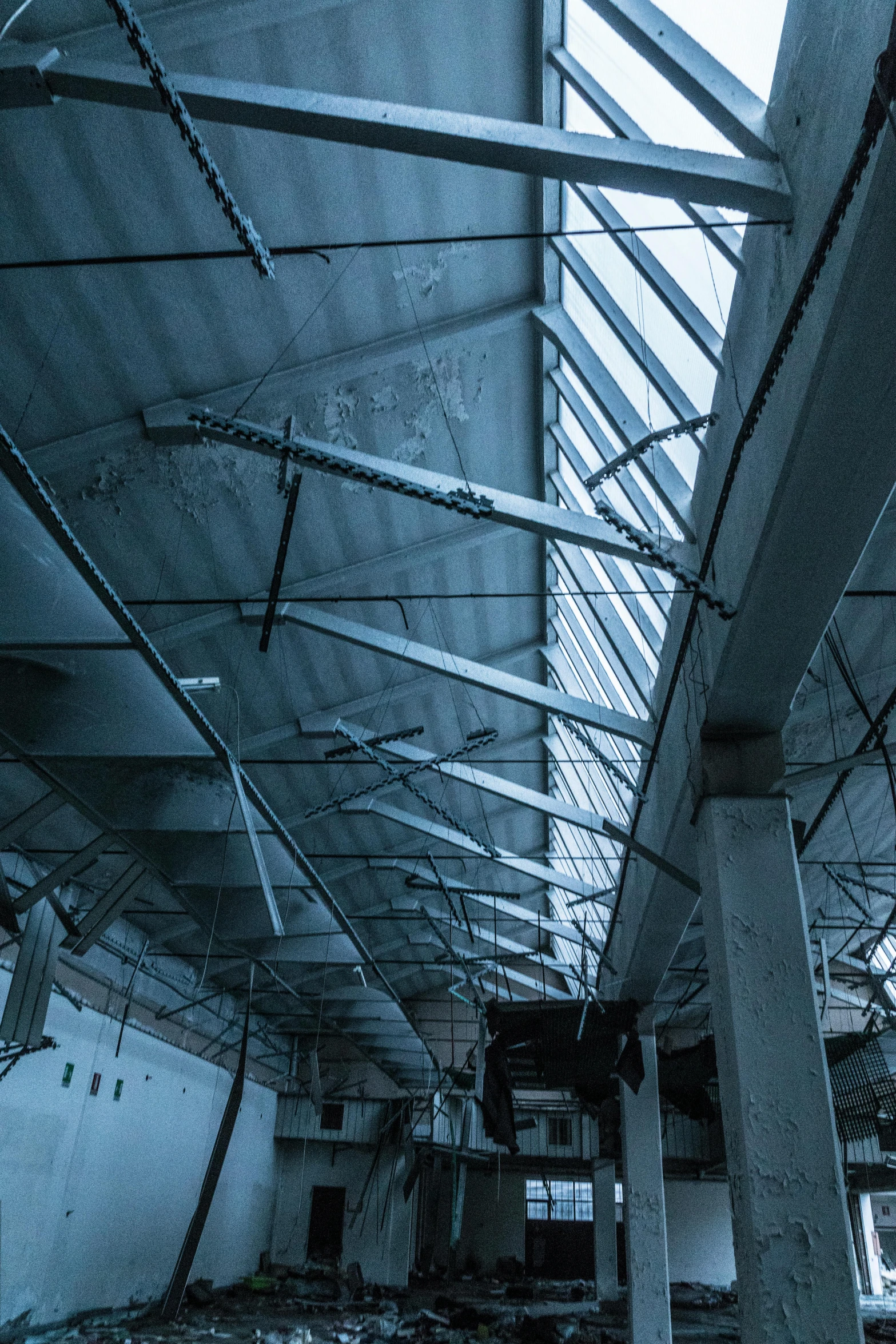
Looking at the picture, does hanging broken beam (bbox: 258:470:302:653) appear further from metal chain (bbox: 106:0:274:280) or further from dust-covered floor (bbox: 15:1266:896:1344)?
dust-covered floor (bbox: 15:1266:896:1344)

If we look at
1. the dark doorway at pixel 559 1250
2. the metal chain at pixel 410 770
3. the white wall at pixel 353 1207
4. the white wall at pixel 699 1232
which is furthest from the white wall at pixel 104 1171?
the white wall at pixel 699 1232

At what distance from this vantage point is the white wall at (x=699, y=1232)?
96.4ft

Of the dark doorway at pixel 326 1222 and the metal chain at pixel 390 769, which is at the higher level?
the metal chain at pixel 390 769

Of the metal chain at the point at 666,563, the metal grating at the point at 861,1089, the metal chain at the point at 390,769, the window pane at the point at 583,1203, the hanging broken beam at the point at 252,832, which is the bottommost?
the window pane at the point at 583,1203

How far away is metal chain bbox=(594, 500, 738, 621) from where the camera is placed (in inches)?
246

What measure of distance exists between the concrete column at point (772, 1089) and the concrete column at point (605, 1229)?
70.2 ft

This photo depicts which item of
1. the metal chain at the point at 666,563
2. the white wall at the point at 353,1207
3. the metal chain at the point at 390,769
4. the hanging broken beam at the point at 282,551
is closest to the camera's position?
the metal chain at the point at 666,563

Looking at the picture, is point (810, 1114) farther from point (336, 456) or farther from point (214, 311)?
point (214, 311)

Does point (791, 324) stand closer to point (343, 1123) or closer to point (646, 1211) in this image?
point (646, 1211)

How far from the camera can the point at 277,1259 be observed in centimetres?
2845

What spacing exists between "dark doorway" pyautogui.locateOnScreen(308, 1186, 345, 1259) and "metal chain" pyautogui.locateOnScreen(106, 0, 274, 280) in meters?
30.7

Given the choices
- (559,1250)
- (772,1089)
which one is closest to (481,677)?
(772,1089)

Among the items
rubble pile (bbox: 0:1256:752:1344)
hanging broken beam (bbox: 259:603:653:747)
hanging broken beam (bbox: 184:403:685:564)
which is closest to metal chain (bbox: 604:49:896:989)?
hanging broken beam (bbox: 184:403:685:564)

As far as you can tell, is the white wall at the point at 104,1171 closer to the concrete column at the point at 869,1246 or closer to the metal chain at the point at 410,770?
the metal chain at the point at 410,770
